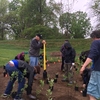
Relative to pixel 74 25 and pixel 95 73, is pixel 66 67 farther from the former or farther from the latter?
pixel 74 25

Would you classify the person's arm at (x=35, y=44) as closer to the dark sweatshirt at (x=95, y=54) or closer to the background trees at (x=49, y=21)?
the dark sweatshirt at (x=95, y=54)

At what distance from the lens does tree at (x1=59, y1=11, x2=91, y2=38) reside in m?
41.1

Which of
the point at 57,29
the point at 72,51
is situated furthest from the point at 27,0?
the point at 72,51

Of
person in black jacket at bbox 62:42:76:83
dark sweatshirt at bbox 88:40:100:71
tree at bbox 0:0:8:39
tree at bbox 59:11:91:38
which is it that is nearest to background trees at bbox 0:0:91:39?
tree at bbox 59:11:91:38

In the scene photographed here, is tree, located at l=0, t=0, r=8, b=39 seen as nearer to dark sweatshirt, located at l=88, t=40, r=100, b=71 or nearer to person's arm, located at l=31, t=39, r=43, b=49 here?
person's arm, located at l=31, t=39, r=43, b=49

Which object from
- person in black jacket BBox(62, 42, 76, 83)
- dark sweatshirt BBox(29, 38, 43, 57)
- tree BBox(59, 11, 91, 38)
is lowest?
person in black jacket BBox(62, 42, 76, 83)

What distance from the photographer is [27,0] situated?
39719 millimetres

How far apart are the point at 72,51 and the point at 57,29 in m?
32.1

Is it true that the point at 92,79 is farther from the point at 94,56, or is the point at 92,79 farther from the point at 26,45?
the point at 26,45

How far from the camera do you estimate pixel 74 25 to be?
42031 mm

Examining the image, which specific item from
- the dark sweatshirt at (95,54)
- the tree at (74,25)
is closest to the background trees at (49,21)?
the tree at (74,25)

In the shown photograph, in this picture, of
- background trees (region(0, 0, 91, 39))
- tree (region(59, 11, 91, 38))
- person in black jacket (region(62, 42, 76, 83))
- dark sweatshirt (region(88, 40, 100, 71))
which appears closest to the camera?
dark sweatshirt (region(88, 40, 100, 71))

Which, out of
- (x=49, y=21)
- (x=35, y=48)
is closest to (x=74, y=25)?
(x=49, y=21)

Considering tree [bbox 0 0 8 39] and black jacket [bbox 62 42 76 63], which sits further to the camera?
tree [bbox 0 0 8 39]
